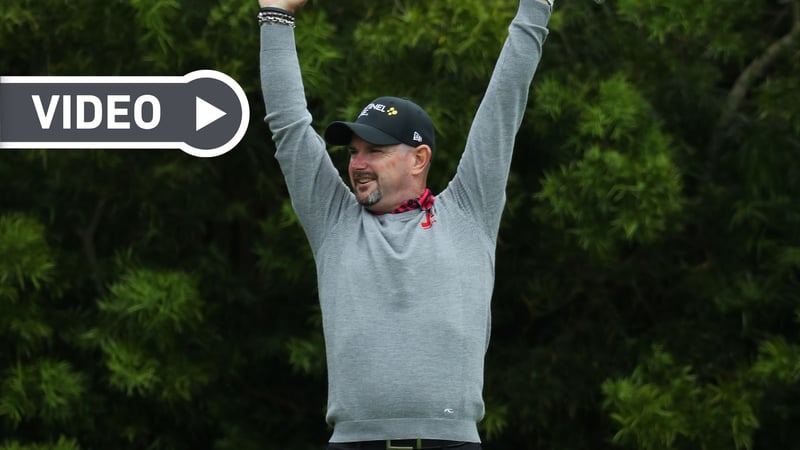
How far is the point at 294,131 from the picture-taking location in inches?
94.2

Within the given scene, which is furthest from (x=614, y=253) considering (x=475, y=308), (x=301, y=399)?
(x=475, y=308)

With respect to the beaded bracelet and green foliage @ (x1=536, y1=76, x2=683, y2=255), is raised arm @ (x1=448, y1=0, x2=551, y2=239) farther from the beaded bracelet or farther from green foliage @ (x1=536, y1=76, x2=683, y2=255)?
green foliage @ (x1=536, y1=76, x2=683, y2=255)

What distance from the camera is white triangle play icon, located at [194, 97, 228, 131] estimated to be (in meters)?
2.77

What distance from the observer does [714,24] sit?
4941 millimetres

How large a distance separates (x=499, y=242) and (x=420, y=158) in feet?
8.28

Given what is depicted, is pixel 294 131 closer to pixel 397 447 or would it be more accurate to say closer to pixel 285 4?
pixel 285 4

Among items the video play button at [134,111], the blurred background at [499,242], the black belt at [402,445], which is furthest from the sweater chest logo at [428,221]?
the blurred background at [499,242]

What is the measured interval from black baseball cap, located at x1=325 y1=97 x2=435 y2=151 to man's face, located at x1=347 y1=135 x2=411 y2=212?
0.02 metres

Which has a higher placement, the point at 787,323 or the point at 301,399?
the point at 787,323

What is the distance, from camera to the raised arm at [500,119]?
2.39 meters

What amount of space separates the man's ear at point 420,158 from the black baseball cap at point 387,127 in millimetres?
10

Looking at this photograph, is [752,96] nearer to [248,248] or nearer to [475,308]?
[248,248]

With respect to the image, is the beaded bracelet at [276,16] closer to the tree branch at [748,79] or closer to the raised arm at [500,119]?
the raised arm at [500,119]

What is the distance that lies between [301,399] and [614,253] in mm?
1429
